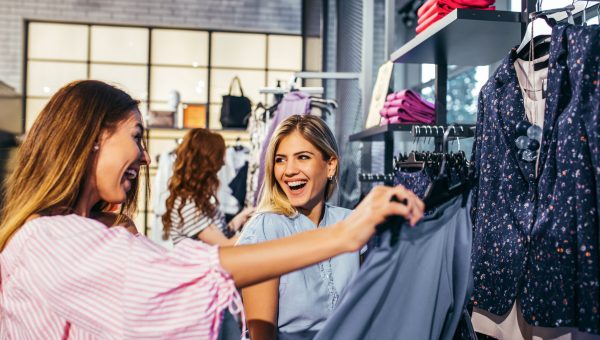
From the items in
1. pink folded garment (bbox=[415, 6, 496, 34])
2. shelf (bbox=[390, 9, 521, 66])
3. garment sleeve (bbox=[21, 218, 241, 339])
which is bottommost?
garment sleeve (bbox=[21, 218, 241, 339])

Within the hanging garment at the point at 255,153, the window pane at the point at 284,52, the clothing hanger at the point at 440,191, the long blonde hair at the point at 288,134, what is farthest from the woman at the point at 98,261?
the window pane at the point at 284,52

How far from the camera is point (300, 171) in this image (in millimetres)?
2102

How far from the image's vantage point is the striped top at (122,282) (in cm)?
102

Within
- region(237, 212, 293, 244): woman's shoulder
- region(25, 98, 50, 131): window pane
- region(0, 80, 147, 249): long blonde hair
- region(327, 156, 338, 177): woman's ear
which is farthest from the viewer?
region(25, 98, 50, 131): window pane

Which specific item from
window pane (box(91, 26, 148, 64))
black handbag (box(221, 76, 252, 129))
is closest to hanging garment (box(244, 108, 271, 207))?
black handbag (box(221, 76, 252, 129))

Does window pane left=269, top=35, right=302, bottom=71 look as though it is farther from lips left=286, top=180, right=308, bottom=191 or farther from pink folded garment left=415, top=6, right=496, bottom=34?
→ lips left=286, top=180, right=308, bottom=191

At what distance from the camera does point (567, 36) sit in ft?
4.48

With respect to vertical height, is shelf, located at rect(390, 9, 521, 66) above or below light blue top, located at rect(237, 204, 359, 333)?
above

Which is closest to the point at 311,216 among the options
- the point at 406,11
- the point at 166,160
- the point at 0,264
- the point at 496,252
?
the point at 496,252

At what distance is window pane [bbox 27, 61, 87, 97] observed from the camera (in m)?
7.41

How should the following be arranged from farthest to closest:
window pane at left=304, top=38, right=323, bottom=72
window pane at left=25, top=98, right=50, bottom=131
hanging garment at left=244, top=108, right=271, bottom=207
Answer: window pane at left=25, top=98, right=50, bottom=131 → window pane at left=304, top=38, right=323, bottom=72 → hanging garment at left=244, top=108, right=271, bottom=207

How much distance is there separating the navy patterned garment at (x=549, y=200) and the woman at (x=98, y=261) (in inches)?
17.5

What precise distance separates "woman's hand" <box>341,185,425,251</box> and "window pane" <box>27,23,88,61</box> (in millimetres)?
7250

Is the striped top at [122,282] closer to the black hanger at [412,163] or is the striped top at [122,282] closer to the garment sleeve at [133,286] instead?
the garment sleeve at [133,286]
